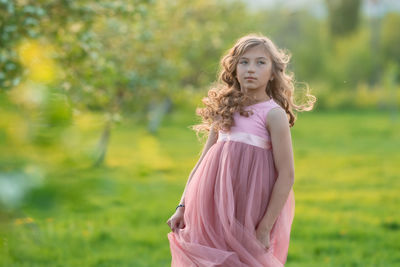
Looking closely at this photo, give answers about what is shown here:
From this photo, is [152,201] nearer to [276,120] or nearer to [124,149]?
[276,120]

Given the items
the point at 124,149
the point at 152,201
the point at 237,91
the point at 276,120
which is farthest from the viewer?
the point at 124,149

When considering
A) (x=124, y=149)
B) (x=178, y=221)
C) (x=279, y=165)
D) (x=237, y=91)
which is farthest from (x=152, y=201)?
(x=124, y=149)

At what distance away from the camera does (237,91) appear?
248 cm

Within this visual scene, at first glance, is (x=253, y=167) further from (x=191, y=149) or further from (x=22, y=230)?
(x=191, y=149)

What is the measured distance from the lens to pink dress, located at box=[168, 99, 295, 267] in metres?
2.31

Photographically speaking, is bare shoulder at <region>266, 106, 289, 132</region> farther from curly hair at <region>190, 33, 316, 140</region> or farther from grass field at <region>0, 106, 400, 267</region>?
grass field at <region>0, 106, 400, 267</region>

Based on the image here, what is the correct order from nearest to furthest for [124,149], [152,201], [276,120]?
[276,120], [152,201], [124,149]

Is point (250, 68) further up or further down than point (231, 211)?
further up

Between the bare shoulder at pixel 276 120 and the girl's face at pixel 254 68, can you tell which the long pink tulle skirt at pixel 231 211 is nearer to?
the bare shoulder at pixel 276 120

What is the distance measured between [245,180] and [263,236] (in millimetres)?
256

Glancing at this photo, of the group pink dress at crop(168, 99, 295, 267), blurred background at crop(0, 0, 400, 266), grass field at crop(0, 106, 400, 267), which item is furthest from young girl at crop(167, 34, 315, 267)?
blurred background at crop(0, 0, 400, 266)

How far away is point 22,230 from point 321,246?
4.92 m

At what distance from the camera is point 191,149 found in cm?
1435

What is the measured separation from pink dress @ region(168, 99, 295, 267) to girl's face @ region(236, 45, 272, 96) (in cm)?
10
